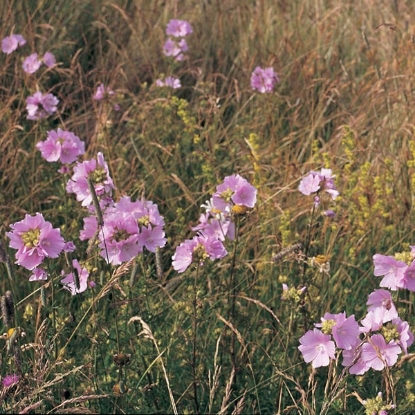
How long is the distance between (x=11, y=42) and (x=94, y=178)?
186 centimetres

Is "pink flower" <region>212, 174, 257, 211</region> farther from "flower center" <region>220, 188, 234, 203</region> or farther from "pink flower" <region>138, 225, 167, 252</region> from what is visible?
"pink flower" <region>138, 225, 167, 252</region>

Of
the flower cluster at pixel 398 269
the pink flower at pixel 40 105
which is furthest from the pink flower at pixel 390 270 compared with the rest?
the pink flower at pixel 40 105

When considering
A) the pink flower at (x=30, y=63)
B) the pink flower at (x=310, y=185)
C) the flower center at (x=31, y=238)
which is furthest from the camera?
the pink flower at (x=30, y=63)

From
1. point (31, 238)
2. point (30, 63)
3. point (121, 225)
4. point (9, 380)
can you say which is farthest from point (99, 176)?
point (30, 63)

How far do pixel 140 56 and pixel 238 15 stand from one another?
69cm

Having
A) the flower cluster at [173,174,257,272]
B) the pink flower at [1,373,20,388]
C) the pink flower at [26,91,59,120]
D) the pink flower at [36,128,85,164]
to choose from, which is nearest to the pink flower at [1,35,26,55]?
the pink flower at [26,91,59,120]

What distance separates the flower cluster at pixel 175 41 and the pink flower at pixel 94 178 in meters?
1.95

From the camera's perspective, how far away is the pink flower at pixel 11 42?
368cm

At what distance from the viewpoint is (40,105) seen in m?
3.26

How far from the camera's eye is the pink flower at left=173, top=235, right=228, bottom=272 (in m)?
2.06

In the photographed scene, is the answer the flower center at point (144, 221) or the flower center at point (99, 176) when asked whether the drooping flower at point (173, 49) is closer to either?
the flower center at point (99, 176)

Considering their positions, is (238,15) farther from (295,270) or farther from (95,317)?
(95,317)

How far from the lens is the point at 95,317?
6.93ft

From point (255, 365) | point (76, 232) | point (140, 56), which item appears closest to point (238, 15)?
point (140, 56)
